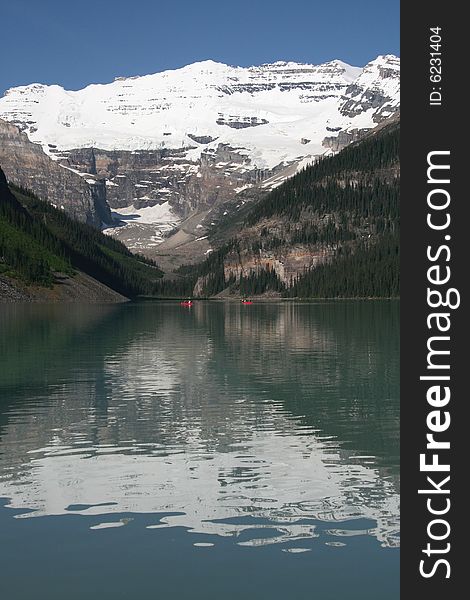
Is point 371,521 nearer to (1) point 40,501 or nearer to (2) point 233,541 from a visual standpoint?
(2) point 233,541

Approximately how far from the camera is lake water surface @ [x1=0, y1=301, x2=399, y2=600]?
96.2ft

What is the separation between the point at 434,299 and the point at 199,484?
15897mm

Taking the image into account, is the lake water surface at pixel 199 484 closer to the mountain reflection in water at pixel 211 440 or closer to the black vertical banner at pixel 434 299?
the mountain reflection in water at pixel 211 440

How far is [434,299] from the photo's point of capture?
2745cm

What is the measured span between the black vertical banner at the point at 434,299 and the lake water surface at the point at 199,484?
336cm

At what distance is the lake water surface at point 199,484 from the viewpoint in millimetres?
29312

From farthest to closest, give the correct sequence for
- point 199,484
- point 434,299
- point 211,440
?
point 211,440 < point 199,484 < point 434,299

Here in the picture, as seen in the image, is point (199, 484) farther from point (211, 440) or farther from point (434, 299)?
point (434, 299)

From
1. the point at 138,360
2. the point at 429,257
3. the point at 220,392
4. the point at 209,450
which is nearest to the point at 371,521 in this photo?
the point at 429,257

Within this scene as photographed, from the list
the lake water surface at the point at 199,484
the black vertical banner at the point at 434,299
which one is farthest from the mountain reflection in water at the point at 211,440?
the black vertical banner at the point at 434,299

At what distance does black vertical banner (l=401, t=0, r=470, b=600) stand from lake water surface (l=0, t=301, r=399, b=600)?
3.36 m

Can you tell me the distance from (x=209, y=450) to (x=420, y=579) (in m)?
23.4

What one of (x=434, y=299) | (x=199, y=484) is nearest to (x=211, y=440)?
(x=199, y=484)

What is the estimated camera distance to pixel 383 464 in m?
43.4
